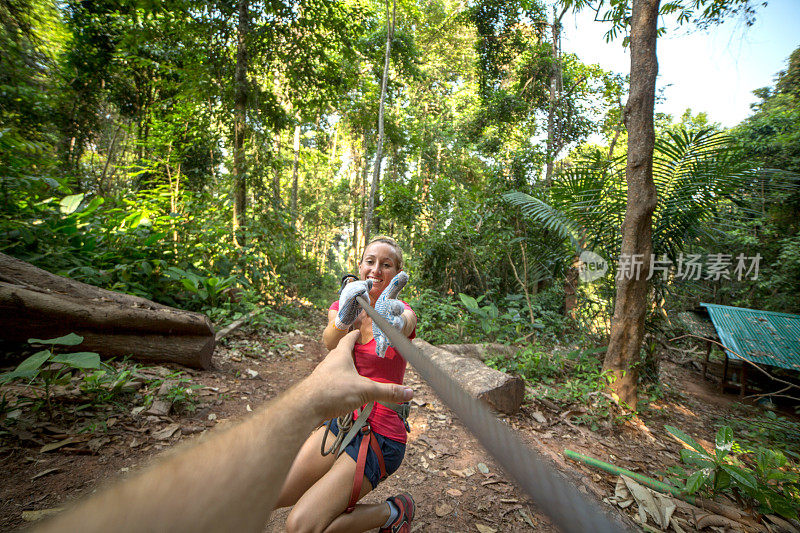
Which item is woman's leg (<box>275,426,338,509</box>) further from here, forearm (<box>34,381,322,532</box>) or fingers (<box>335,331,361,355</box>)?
forearm (<box>34,381,322,532</box>)

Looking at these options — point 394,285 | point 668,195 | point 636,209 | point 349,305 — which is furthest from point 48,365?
point 668,195

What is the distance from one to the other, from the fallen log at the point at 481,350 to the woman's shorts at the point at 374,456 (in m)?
3.41

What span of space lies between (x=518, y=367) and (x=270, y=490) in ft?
15.2

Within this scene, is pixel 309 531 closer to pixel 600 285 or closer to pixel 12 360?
pixel 12 360

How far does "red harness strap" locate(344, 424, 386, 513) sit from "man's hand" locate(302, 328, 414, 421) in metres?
0.76

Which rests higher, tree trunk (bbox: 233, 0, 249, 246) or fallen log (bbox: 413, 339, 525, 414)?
tree trunk (bbox: 233, 0, 249, 246)

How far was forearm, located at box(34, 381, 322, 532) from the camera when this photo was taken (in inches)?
16.0

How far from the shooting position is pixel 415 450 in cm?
322

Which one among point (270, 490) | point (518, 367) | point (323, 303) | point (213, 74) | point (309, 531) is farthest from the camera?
point (323, 303)

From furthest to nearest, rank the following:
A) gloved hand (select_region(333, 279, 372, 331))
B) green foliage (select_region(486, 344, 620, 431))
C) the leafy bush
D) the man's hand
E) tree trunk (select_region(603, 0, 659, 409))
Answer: tree trunk (select_region(603, 0, 659, 409)) → green foliage (select_region(486, 344, 620, 431)) → the leafy bush → gloved hand (select_region(333, 279, 372, 331)) → the man's hand

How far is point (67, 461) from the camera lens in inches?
84.1

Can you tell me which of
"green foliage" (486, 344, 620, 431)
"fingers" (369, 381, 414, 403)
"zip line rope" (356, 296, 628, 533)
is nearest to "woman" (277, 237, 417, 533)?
"fingers" (369, 381, 414, 403)

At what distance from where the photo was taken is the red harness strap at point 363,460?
1.55 metres

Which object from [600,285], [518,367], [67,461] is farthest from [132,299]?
[600,285]
